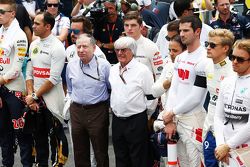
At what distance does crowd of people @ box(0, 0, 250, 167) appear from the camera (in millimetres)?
6172

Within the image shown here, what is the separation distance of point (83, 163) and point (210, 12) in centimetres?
358

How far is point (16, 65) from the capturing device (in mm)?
8250

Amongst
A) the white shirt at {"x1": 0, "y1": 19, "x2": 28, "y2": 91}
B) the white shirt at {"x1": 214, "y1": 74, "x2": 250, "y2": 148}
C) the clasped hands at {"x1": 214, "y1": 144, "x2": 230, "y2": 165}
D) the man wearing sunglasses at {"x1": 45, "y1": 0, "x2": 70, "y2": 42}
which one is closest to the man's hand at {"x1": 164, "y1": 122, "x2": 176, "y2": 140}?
the white shirt at {"x1": 214, "y1": 74, "x2": 250, "y2": 148}

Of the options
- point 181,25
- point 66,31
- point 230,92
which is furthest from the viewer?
point 66,31

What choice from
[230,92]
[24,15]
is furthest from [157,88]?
[24,15]

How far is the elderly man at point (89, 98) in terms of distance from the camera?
7617 millimetres

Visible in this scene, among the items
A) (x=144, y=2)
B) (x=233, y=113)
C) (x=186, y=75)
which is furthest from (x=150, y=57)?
(x=144, y=2)

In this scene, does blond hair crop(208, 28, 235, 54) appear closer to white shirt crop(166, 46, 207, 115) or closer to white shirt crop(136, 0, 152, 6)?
white shirt crop(166, 46, 207, 115)

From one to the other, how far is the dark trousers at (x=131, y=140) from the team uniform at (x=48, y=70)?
1050 millimetres

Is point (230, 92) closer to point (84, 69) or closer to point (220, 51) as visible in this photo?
point (220, 51)

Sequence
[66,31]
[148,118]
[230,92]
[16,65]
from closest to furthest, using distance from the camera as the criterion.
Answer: [230,92], [148,118], [16,65], [66,31]

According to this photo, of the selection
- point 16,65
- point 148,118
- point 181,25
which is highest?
point 181,25

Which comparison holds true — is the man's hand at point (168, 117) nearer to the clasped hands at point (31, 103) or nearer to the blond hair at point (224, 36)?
the blond hair at point (224, 36)

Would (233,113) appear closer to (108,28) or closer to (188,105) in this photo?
(188,105)
